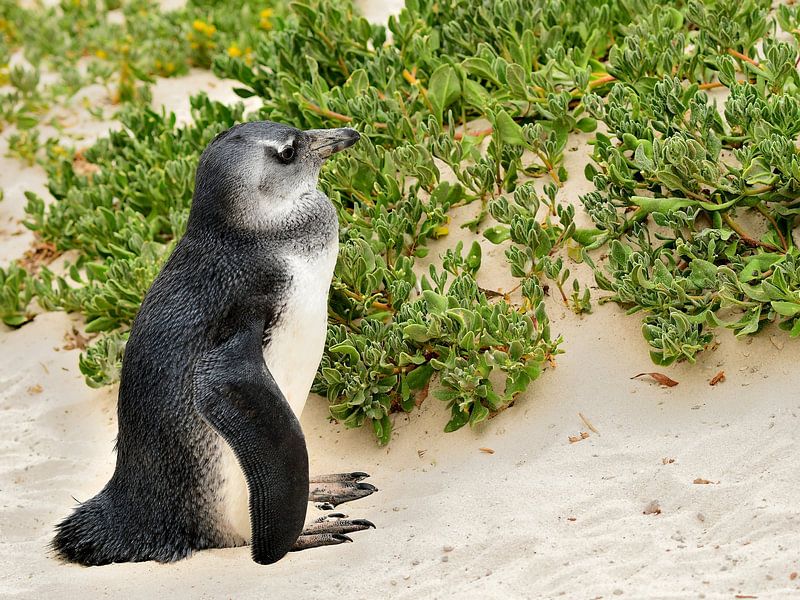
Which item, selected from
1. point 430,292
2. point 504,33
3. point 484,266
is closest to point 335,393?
point 430,292

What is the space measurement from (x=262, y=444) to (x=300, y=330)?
412 mm

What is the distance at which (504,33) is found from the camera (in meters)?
4.54

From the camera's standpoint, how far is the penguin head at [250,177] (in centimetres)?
322

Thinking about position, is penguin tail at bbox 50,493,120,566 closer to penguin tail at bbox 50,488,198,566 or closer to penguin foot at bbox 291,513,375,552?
penguin tail at bbox 50,488,198,566

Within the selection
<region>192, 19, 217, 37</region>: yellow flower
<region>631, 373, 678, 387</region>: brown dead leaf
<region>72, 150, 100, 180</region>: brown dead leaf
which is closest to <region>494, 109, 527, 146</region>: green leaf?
<region>631, 373, 678, 387</region>: brown dead leaf

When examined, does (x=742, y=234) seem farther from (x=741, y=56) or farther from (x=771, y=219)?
(x=741, y=56)

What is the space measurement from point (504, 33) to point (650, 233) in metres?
1.27

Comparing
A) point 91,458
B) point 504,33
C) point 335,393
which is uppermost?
point 504,33

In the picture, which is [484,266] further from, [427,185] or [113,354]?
[113,354]

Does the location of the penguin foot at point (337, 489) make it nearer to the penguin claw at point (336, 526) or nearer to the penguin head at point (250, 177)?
the penguin claw at point (336, 526)

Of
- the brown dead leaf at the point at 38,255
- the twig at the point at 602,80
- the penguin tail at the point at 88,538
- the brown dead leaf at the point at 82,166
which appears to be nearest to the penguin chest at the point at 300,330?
the penguin tail at the point at 88,538

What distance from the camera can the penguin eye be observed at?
3.30 metres

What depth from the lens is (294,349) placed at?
10.4ft

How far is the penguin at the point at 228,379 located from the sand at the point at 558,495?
0.35 feet
